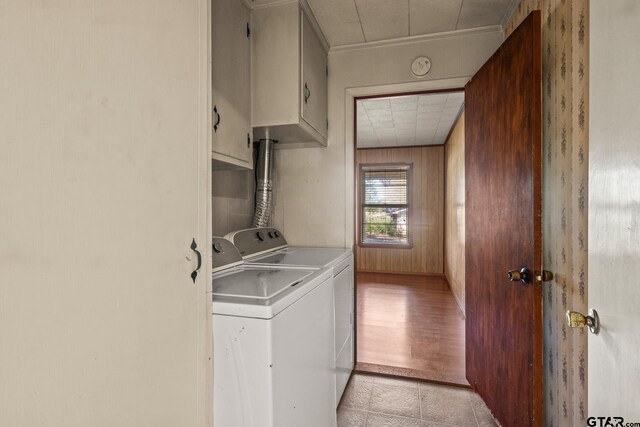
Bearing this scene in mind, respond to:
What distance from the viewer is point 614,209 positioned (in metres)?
0.73

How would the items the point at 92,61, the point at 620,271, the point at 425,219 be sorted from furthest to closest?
the point at 425,219 → the point at 620,271 → the point at 92,61

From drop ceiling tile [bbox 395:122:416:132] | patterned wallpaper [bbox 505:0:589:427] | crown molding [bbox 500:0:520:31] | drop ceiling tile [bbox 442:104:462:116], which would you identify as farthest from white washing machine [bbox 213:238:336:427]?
drop ceiling tile [bbox 395:122:416:132]

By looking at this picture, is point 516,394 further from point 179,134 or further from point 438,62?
point 438,62

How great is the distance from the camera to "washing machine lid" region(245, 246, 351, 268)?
165 centimetres

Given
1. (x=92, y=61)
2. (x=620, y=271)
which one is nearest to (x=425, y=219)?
(x=620, y=271)

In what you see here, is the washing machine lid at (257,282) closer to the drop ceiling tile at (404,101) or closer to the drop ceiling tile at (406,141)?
the drop ceiling tile at (404,101)

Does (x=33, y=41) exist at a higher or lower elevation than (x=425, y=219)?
higher

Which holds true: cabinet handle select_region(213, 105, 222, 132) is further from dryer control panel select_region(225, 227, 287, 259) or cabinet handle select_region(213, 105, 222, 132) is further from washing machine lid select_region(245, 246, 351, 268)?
washing machine lid select_region(245, 246, 351, 268)

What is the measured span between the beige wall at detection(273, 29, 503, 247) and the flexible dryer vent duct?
28 cm

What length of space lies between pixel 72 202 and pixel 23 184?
0.27 feet

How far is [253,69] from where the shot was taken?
6.09ft

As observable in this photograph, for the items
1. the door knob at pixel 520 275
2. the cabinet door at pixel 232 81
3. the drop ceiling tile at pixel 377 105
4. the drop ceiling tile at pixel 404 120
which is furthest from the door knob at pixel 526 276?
the drop ceiling tile at pixel 404 120

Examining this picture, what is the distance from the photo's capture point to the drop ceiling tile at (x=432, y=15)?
6.19 ft

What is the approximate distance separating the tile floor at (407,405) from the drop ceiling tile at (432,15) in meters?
2.48
